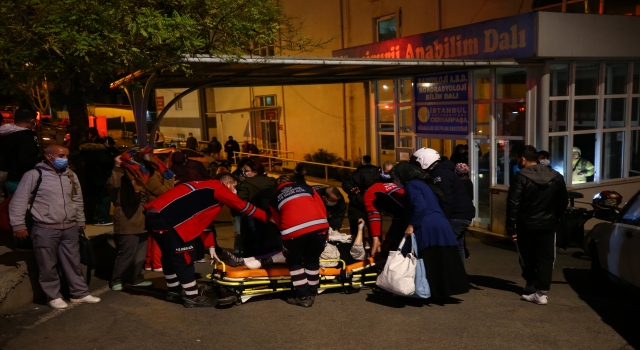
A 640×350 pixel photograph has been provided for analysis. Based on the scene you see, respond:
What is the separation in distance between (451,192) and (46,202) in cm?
454

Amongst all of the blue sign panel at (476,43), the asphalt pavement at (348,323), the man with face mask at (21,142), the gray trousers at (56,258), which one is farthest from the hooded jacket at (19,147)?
the blue sign panel at (476,43)

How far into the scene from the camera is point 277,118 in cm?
2417

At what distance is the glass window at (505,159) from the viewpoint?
1103 cm

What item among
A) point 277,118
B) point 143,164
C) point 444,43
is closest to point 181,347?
point 143,164

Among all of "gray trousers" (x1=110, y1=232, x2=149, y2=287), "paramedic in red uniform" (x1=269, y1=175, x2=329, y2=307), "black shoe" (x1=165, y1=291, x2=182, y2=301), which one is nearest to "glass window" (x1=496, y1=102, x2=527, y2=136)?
"paramedic in red uniform" (x1=269, y1=175, x2=329, y2=307)

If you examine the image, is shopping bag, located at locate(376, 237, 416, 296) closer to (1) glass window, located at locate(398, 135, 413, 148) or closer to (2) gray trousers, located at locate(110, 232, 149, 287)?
(2) gray trousers, located at locate(110, 232, 149, 287)

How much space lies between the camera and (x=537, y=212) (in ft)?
20.0

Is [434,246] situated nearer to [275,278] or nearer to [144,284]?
[275,278]

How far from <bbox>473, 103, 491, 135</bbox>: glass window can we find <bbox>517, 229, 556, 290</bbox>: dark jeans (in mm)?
5504

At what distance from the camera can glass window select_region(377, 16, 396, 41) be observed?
1884 cm

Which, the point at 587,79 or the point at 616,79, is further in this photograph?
the point at 616,79

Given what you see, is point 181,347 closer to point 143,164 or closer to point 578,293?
point 143,164

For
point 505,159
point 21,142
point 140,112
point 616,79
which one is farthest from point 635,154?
point 21,142

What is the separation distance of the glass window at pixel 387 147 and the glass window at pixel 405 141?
0.96 m
